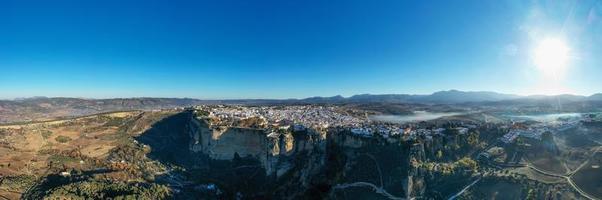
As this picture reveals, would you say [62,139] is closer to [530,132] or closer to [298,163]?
[298,163]

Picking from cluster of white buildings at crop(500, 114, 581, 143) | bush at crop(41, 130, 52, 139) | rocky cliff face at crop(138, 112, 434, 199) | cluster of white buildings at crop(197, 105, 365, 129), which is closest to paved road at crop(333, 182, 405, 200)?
rocky cliff face at crop(138, 112, 434, 199)

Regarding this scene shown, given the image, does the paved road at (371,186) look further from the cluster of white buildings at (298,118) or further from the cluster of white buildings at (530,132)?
the cluster of white buildings at (530,132)

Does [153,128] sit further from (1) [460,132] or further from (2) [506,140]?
(2) [506,140]

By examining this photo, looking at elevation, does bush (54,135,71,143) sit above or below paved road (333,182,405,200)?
above

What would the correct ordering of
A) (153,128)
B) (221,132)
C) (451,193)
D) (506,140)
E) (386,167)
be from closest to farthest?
1. (451,193)
2. (386,167)
3. (506,140)
4. (221,132)
5. (153,128)

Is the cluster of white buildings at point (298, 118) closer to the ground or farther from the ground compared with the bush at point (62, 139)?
farther from the ground

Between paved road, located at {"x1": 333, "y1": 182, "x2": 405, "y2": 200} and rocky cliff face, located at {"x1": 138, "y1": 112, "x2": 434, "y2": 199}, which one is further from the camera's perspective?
rocky cliff face, located at {"x1": 138, "y1": 112, "x2": 434, "y2": 199}

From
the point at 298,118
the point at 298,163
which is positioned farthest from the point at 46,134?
the point at 298,163

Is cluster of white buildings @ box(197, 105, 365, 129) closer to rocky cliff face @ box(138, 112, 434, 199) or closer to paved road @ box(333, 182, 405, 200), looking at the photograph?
rocky cliff face @ box(138, 112, 434, 199)

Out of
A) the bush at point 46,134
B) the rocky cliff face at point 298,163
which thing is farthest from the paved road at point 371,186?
the bush at point 46,134

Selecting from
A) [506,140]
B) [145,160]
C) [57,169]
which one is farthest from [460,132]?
[57,169]

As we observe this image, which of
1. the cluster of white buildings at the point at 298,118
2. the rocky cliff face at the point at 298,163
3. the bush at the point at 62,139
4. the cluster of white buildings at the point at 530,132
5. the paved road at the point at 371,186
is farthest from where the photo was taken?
the bush at the point at 62,139
